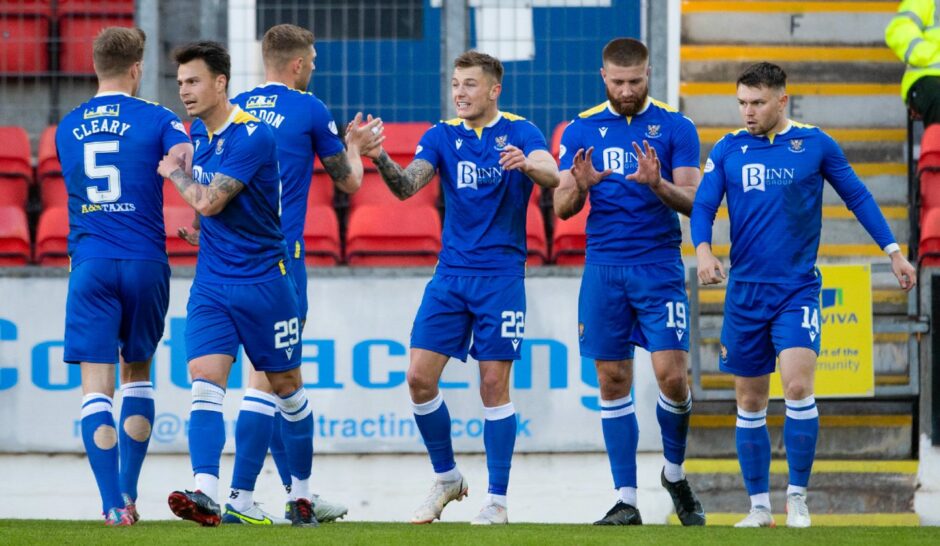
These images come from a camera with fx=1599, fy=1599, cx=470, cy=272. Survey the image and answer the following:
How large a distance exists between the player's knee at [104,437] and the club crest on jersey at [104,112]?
4.39ft

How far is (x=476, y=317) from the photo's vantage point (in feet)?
24.7

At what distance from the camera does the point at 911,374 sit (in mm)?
10039

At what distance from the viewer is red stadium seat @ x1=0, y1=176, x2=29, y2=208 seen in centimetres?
1051

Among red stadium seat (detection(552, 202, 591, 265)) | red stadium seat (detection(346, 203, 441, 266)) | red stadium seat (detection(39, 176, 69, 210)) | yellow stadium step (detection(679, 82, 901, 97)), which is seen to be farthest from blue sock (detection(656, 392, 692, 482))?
red stadium seat (detection(39, 176, 69, 210))

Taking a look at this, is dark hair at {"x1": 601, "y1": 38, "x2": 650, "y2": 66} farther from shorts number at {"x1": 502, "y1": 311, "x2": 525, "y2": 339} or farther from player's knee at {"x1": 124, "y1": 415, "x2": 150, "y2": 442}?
player's knee at {"x1": 124, "y1": 415, "x2": 150, "y2": 442}

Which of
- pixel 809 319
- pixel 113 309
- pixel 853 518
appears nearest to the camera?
pixel 113 309

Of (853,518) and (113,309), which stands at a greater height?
(113,309)

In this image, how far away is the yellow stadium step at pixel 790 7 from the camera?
12.0m

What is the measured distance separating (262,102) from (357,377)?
2.94 meters

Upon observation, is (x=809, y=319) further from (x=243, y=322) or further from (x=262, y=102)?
(x=262, y=102)

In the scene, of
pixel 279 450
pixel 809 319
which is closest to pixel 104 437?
pixel 279 450

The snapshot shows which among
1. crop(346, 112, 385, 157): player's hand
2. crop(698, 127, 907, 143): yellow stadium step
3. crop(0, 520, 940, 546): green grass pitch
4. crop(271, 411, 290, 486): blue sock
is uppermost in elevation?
crop(698, 127, 907, 143): yellow stadium step

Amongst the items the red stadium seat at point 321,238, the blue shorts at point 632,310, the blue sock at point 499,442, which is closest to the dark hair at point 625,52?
the blue shorts at point 632,310

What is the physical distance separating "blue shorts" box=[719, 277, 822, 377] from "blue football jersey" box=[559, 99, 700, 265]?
43cm
